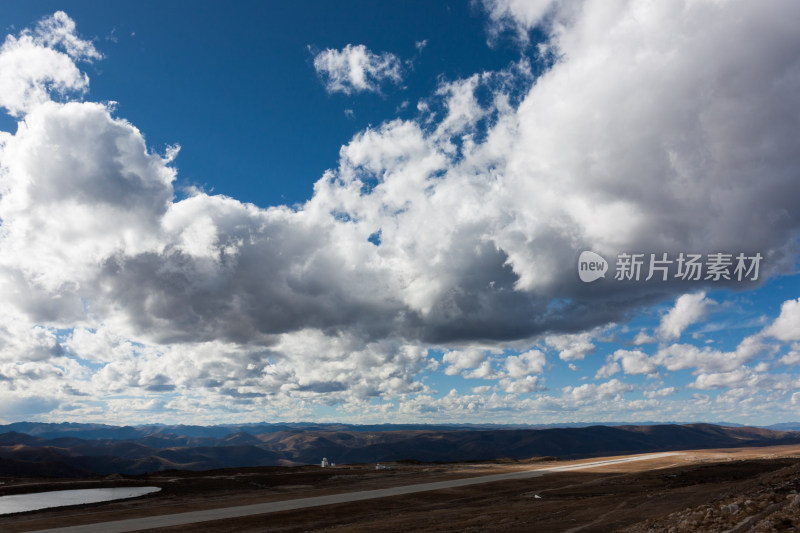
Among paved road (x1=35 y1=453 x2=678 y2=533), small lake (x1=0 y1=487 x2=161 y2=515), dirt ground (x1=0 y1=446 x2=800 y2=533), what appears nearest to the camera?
dirt ground (x1=0 y1=446 x2=800 y2=533)

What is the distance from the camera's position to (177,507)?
181 feet

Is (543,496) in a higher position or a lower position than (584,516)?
lower

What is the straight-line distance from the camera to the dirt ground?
26.0m

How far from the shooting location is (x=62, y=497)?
233ft

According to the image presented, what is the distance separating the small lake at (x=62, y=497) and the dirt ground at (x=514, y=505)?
15.5 ft

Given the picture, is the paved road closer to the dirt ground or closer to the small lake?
the dirt ground

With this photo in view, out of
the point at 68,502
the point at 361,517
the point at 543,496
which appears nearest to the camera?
the point at 361,517

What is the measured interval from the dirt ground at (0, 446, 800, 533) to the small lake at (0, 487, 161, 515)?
473cm

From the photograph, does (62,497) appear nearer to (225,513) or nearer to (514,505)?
(225,513)

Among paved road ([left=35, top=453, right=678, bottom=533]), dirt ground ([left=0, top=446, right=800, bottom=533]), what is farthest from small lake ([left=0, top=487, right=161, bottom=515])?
paved road ([left=35, top=453, right=678, bottom=533])

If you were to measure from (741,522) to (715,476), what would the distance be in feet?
171


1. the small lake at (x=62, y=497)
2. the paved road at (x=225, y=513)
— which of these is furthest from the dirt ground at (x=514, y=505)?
the small lake at (x=62, y=497)

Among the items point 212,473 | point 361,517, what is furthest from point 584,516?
point 212,473

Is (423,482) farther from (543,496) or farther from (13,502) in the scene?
(13,502)
